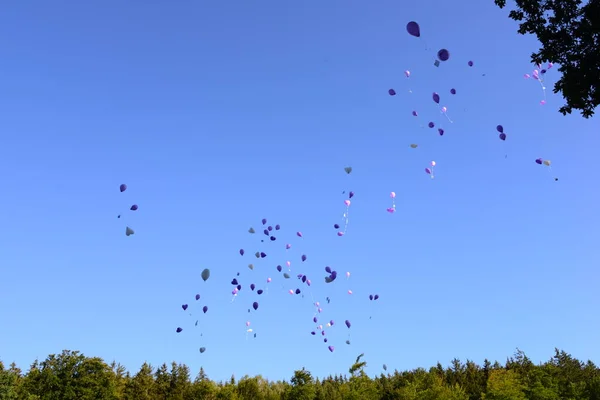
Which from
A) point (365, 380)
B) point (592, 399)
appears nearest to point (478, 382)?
point (592, 399)

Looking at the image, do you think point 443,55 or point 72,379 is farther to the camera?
point 72,379

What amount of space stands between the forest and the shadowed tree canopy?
122 feet

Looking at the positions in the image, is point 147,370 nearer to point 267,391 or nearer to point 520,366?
point 267,391

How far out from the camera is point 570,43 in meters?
20.0

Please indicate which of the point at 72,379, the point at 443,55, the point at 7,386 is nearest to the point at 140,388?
the point at 72,379

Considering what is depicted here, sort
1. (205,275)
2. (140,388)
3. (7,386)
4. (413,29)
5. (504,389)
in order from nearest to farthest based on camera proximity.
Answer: (413,29) < (205,275) < (7,386) < (504,389) < (140,388)

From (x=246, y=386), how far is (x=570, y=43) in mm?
48349

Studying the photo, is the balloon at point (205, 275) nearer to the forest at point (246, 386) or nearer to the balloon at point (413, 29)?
the balloon at point (413, 29)

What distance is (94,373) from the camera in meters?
50.8

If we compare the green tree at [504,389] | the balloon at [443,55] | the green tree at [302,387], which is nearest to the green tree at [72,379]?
the green tree at [302,387]

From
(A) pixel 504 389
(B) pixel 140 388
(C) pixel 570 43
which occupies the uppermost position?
(C) pixel 570 43

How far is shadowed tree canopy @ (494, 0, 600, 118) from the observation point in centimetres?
1927

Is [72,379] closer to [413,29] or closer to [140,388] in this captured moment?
[140,388]

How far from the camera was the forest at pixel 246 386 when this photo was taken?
49906mm
